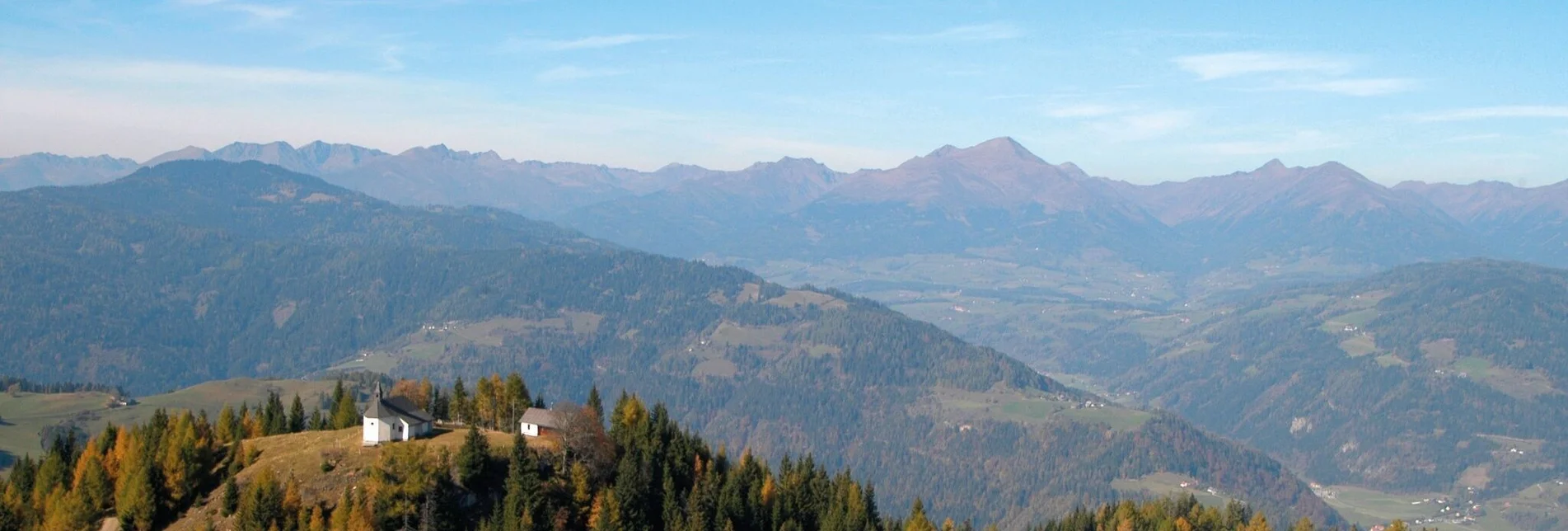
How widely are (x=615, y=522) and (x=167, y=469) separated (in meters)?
28.7

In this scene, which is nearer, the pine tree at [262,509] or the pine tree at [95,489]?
the pine tree at [262,509]

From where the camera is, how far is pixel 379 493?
79.6 m

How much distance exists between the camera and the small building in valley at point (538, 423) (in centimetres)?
9375

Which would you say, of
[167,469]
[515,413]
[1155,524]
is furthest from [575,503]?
[1155,524]

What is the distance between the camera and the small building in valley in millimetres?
93750

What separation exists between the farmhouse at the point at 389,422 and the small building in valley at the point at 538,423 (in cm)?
696

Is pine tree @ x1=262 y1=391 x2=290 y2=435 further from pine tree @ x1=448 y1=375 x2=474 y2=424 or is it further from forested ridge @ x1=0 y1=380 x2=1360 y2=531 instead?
pine tree @ x1=448 y1=375 x2=474 y2=424

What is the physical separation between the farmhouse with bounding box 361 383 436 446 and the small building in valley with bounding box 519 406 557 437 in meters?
6.96

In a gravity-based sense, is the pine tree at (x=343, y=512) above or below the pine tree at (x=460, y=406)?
below

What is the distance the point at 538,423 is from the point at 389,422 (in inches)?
412

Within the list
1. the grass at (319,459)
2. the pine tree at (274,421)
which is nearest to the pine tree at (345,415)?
the pine tree at (274,421)

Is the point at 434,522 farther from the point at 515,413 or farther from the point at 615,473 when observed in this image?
the point at 515,413

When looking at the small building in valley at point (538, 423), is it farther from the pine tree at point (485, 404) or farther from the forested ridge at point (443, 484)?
the pine tree at point (485, 404)

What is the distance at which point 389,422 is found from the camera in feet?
289
